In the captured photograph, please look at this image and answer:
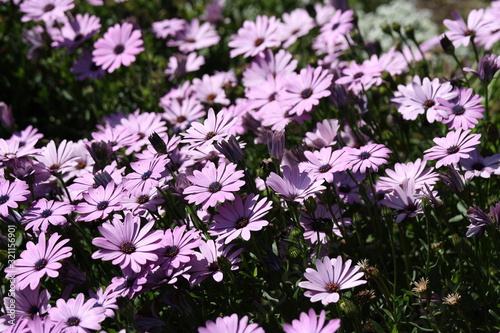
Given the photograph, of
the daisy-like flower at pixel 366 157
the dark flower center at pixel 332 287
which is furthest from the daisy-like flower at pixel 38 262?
the daisy-like flower at pixel 366 157

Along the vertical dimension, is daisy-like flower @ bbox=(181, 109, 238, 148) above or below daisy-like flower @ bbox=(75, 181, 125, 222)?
above

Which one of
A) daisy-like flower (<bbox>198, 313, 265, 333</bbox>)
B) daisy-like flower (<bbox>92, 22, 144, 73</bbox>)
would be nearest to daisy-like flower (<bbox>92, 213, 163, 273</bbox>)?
daisy-like flower (<bbox>198, 313, 265, 333</bbox>)

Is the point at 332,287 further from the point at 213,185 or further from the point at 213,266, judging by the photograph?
the point at 213,185

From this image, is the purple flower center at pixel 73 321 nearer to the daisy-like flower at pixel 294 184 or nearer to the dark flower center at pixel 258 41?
the daisy-like flower at pixel 294 184

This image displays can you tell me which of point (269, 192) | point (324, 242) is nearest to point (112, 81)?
point (269, 192)

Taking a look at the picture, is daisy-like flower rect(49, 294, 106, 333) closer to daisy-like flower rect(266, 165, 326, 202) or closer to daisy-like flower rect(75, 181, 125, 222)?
daisy-like flower rect(75, 181, 125, 222)

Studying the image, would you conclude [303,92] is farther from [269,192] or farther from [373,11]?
[373,11]
